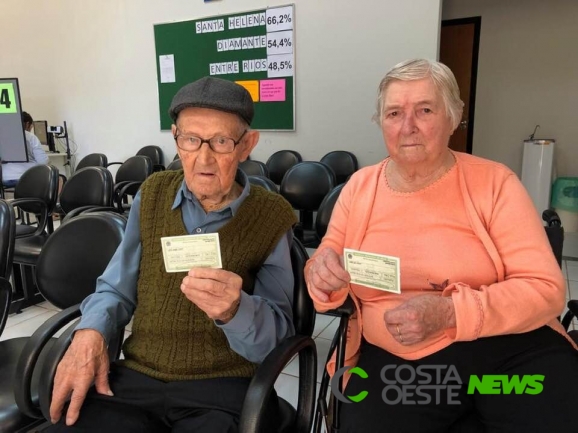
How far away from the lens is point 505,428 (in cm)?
98

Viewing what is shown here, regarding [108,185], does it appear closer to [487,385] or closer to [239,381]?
[239,381]

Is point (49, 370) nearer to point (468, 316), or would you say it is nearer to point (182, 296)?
point (182, 296)

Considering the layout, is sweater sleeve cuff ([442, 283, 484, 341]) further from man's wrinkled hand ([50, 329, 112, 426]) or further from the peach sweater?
man's wrinkled hand ([50, 329, 112, 426])

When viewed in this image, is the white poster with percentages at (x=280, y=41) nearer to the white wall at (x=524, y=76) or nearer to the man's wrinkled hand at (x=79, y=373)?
the white wall at (x=524, y=76)

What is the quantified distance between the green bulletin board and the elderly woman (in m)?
3.33

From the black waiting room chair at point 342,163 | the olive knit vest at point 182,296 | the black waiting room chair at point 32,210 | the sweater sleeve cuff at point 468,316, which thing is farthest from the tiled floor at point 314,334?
the black waiting room chair at point 342,163

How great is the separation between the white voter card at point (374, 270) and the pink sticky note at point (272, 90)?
380cm

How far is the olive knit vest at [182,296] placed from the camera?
1.14m

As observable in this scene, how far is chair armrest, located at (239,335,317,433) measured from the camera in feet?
2.81

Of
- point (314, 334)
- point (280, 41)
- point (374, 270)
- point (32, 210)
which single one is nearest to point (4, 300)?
point (374, 270)

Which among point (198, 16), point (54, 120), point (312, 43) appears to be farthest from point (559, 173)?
point (54, 120)

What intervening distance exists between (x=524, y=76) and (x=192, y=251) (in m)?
5.21

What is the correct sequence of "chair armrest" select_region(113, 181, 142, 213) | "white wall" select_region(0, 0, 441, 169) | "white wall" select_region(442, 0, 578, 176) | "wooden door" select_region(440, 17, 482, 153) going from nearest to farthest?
"chair armrest" select_region(113, 181, 142, 213)
"white wall" select_region(0, 0, 441, 169)
"white wall" select_region(442, 0, 578, 176)
"wooden door" select_region(440, 17, 482, 153)

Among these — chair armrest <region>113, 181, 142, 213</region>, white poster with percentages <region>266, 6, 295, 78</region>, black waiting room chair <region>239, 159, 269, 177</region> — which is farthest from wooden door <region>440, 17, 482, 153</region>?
chair armrest <region>113, 181, 142, 213</region>
